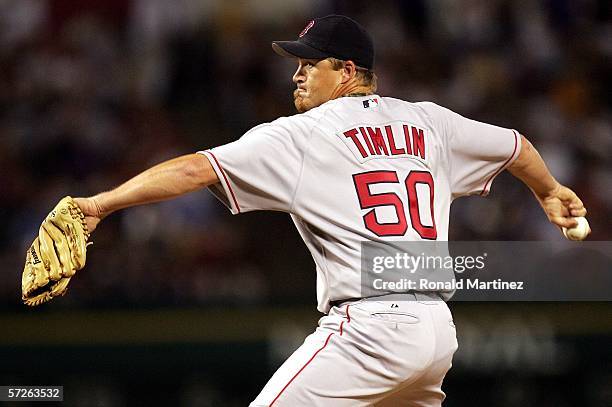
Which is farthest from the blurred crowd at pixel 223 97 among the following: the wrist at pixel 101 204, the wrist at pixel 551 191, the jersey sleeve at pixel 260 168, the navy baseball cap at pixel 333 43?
the wrist at pixel 101 204

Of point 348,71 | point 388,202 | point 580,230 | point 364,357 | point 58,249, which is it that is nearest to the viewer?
point 58,249

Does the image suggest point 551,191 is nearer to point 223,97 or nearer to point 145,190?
point 145,190

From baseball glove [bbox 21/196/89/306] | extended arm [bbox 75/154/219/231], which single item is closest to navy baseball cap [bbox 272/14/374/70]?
extended arm [bbox 75/154/219/231]

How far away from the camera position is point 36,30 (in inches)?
295

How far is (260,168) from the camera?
2945mm

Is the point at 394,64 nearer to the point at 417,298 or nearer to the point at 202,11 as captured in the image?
the point at 202,11

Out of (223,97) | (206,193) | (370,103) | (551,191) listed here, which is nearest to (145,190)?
(370,103)

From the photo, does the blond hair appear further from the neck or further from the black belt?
the black belt

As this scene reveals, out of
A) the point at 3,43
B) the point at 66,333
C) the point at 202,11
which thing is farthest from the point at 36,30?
the point at 66,333

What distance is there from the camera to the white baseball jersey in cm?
294

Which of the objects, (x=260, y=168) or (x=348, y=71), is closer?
(x=260, y=168)

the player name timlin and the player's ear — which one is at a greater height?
the player's ear

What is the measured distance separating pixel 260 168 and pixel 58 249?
64 cm

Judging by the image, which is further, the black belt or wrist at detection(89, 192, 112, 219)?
the black belt
